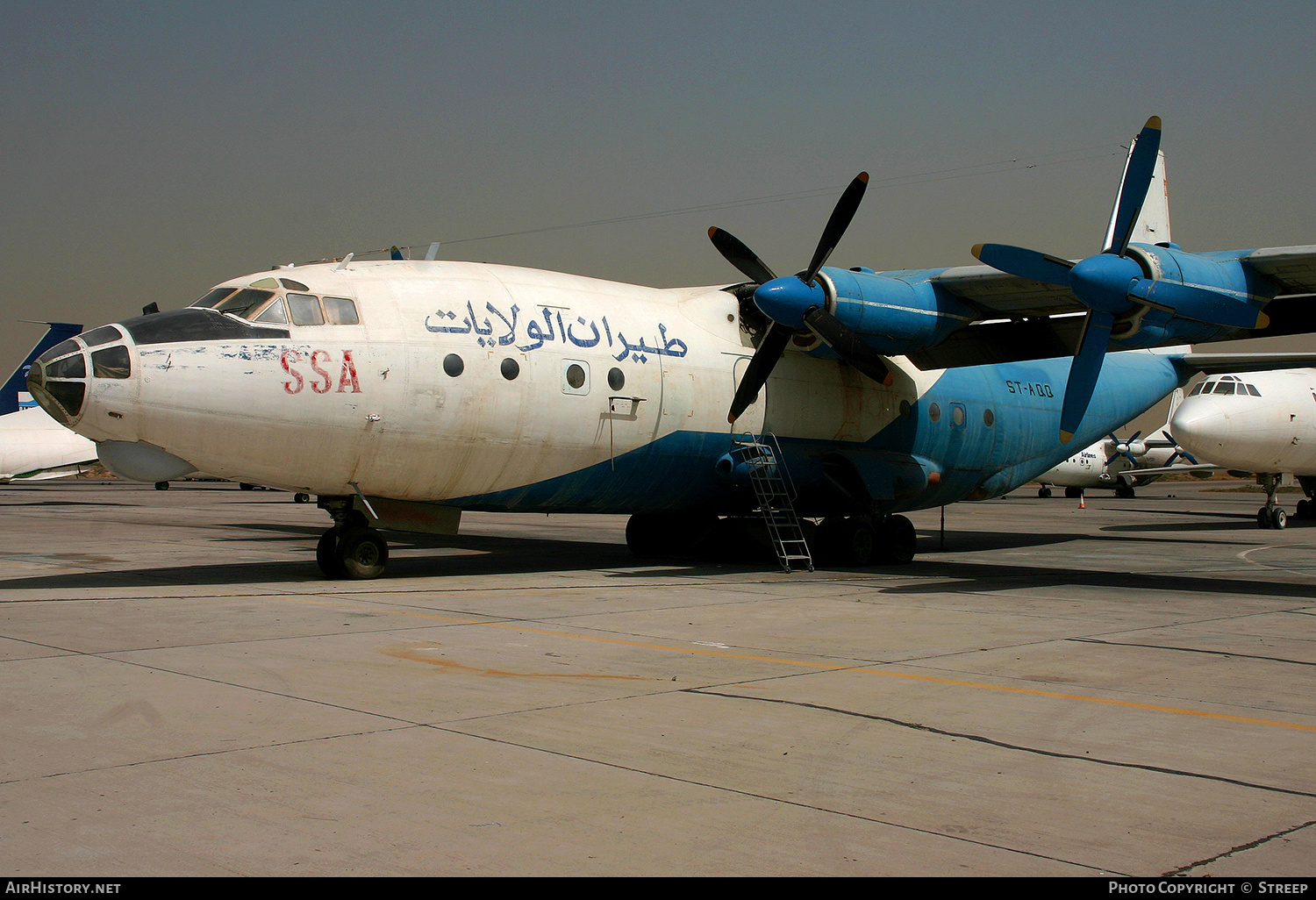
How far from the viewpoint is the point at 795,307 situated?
53.1 feet

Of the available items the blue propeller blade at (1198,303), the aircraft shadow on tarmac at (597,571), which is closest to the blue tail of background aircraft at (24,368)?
the aircraft shadow on tarmac at (597,571)

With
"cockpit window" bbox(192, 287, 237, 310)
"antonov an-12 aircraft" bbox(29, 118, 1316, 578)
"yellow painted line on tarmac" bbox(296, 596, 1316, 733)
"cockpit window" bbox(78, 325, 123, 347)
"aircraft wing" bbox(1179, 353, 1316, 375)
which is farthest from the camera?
"aircraft wing" bbox(1179, 353, 1316, 375)

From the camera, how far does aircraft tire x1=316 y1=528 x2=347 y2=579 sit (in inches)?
576

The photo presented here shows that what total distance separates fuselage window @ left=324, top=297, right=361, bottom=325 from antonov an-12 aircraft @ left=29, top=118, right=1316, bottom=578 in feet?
0.07

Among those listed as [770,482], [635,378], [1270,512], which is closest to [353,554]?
[635,378]

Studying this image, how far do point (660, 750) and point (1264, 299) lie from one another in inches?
540

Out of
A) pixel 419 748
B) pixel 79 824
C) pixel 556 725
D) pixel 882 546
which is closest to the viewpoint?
pixel 79 824

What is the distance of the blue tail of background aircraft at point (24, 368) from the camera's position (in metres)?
42.6

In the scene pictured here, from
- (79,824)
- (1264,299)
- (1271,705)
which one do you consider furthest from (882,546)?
(79,824)

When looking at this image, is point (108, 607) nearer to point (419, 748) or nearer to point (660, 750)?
point (419, 748)

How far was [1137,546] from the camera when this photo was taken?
952 inches

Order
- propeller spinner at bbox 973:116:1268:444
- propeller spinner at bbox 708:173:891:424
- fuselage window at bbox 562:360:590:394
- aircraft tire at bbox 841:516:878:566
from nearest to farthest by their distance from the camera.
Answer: propeller spinner at bbox 973:116:1268:444 → fuselage window at bbox 562:360:590:394 → propeller spinner at bbox 708:173:891:424 → aircraft tire at bbox 841:516:878:566

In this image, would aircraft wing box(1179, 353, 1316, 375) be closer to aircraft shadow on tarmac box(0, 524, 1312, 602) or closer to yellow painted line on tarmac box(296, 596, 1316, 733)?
aircraft shadow on tarmac box(0, 524, 1312, 602)

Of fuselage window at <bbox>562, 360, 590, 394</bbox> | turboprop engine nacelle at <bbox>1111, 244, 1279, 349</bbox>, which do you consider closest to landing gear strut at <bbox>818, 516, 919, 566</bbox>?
turboprop engine nacelle at <bbox>1111, 244, 1279, 349</bbox>
